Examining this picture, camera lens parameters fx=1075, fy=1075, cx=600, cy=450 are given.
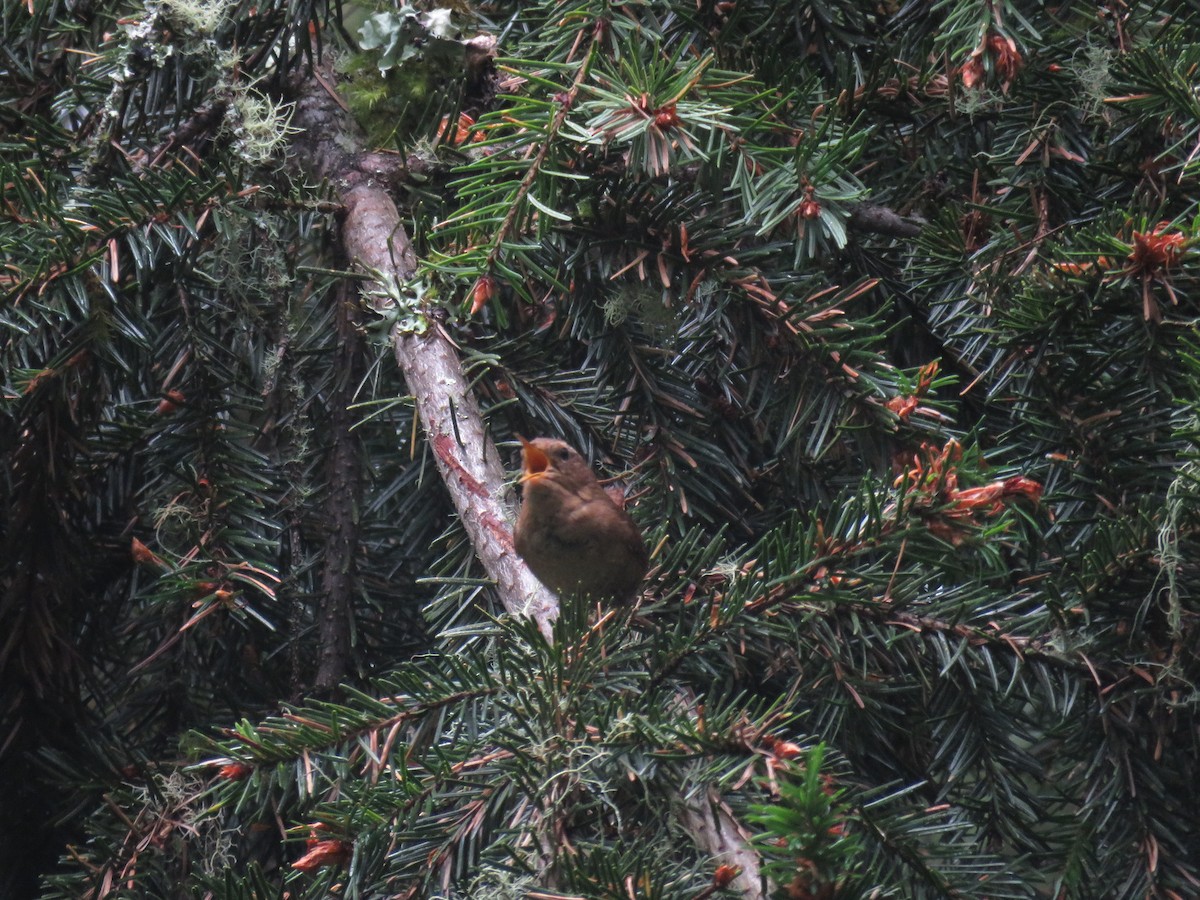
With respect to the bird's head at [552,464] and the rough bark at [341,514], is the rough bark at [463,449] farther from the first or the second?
the rough bark at [341,514]

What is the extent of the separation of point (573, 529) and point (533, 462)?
15 centimetres

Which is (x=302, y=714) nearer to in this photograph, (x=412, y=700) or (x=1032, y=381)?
(x=412, y=700)

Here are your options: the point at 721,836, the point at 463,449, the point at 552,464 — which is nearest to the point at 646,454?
the point at 552,464

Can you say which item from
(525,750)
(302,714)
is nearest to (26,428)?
(302,714)

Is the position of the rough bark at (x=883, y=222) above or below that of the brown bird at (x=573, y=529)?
above

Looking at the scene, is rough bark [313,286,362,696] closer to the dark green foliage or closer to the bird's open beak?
the dark green foliage

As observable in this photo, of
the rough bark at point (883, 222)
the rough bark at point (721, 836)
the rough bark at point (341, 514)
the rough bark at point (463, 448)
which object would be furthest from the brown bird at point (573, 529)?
the rough bark at point (721, 836)

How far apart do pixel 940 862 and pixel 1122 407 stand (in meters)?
0.61

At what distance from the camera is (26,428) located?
161cm

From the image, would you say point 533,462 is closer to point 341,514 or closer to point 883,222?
point 341,514

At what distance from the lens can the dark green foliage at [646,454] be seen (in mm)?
1207

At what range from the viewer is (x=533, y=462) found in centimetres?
196

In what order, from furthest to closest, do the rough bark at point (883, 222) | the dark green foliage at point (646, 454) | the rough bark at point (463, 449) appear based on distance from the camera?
the rough bark at point (883, 222) → the rough bark at point (463, 449) → the dark green foliage at point (646, 454)

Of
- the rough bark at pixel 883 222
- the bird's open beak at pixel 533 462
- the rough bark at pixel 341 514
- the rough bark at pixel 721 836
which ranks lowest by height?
the rough bark at pixel 341 514
